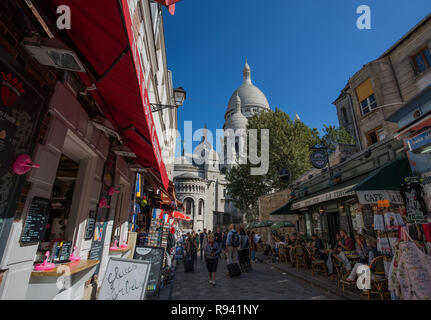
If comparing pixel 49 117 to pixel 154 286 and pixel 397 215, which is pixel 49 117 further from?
pixel 397 215

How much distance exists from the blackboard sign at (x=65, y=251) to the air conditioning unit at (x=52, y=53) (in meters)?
2.74

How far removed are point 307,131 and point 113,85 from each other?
82.7 ft

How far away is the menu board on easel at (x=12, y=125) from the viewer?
2.08 m

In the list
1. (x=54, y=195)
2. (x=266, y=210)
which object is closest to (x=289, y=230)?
(x=266, y=210)

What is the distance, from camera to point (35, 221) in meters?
2.65

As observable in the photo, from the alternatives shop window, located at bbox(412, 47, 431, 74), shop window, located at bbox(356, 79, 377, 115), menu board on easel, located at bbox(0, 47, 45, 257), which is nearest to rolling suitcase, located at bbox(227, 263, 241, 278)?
menu board on easel, located at bbox(0, 47, 45, 257)

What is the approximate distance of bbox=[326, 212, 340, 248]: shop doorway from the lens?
10.6m

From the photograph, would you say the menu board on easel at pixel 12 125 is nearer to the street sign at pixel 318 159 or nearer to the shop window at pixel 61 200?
the shop window at pixel 61 200

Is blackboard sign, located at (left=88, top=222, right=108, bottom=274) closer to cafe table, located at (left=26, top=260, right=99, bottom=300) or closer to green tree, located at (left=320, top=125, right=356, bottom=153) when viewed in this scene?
cafe table, located at (left=26, top=260, right=99, bottom=300)

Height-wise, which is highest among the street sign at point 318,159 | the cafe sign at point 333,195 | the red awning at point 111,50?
the street sign at point 318,159

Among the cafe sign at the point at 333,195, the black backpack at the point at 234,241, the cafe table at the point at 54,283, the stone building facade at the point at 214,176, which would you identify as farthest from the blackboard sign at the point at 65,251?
the stone building facade at the point at 214,176

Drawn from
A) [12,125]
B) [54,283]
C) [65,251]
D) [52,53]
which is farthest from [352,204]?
[12,125]

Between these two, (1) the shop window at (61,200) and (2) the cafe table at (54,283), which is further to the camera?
(1) the shop window at (61,200)

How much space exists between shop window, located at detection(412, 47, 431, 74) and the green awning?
830 centimetres
